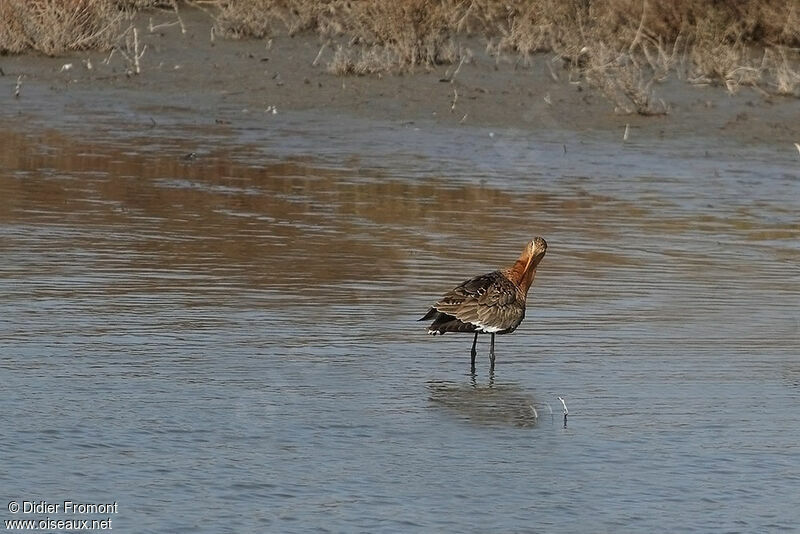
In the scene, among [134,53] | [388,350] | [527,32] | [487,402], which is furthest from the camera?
[134,53]

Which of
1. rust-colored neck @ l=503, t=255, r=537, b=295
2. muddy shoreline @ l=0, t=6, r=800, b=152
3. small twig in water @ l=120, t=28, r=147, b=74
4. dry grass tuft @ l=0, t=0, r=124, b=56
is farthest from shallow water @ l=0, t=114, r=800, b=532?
dry grass tuft @ l=0, t=0, r=124, b=56

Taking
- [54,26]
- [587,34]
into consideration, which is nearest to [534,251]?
[587,34]

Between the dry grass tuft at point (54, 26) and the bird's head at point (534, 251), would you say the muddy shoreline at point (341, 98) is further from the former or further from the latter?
the bird's head at point (534, 251)

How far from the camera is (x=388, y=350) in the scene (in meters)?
9.45

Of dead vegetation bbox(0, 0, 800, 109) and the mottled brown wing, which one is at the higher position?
dead vegetation bbox(0, 0, 800, 109)

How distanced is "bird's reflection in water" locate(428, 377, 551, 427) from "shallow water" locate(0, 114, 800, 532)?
0.02 m

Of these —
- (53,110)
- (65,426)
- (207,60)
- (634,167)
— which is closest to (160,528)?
(65,426)

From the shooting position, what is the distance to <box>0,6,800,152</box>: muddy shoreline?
19.3 m

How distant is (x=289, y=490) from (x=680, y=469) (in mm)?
1701

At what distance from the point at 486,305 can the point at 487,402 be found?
0.74 metres

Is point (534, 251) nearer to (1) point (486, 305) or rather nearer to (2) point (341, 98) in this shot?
(1) point (486, 305)

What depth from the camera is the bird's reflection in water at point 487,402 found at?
8.22 meters

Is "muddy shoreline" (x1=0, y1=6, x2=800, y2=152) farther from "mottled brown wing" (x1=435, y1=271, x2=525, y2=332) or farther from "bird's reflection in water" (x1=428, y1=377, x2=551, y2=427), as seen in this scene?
"bird's reflection in water" (x1=428, y1=377, x2=551, y2=427)

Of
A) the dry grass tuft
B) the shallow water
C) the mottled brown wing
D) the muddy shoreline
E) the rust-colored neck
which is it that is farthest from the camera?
the dry grass tuft
